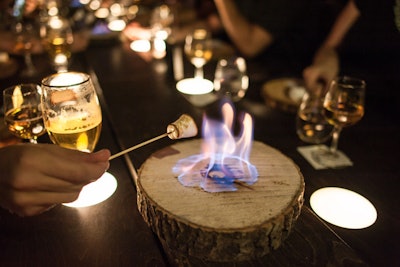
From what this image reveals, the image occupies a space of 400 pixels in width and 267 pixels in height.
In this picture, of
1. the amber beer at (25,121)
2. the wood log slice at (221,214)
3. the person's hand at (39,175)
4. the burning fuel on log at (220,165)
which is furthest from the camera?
the amber beer at (25,121)

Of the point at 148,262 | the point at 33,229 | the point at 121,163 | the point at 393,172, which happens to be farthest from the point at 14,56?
the point at 393,172

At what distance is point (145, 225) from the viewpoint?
50.4 inches

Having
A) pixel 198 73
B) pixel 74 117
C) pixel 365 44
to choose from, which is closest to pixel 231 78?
pixel 198 73

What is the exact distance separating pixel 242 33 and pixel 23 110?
8.66 ft

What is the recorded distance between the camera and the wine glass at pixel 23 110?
1503 millimetres

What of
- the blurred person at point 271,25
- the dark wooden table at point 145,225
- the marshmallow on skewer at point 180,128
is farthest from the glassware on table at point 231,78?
the blurred person at point 271,25

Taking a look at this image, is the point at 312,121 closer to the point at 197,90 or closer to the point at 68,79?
the point at 197,90

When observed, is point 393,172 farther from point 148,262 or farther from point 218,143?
point 148,262

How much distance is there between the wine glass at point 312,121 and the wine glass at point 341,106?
14 cm

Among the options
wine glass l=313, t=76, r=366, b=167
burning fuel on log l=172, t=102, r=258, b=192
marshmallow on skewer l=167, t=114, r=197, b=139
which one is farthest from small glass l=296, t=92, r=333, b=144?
marshmallow on skewer l=167, t=114, r=197, b=139

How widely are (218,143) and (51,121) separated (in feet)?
2.24

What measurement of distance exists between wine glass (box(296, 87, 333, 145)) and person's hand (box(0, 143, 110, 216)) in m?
1.16

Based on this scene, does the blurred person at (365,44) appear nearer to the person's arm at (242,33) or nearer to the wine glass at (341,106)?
the person's arm at (242,33)

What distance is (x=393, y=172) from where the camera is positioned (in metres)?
1.62
